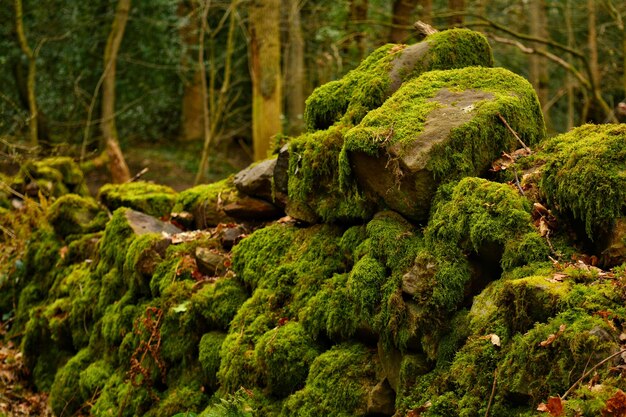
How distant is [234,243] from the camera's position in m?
7.08

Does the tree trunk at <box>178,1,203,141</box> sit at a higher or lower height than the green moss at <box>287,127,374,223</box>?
lower

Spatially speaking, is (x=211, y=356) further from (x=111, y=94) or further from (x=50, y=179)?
(x=111, y=94)

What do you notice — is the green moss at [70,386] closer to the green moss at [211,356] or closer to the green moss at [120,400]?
the green moss at [120,400]

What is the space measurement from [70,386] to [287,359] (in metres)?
3.56

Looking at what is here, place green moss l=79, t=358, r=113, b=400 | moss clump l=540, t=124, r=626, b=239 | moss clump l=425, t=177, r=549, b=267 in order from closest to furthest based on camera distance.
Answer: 1. moss clump l=540, t=124, r=626, b=239
2. moss clump l=425, t=177, r=549, b=267
3. green moss l=79, t=358, r=113, b=400

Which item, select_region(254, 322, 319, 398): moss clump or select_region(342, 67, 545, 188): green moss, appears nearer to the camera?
select_region(342, 67, 545, 188): green moss

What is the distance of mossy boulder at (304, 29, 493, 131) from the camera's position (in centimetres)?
587

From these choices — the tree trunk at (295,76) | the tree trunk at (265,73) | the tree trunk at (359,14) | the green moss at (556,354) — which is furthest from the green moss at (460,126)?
the tree trunk at (295,76)

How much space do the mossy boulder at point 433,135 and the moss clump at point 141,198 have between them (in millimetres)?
4236

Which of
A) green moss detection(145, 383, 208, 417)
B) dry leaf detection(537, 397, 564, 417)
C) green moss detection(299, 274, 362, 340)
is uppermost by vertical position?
dry leaf detection(537, 397, 564, 417)

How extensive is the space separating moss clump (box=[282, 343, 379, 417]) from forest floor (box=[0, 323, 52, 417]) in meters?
4.04

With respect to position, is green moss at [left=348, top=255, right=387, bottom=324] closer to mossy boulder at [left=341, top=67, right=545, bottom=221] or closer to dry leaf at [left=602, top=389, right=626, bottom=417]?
mossy boulder at [left=341, top=67, right=545, bottom=221]

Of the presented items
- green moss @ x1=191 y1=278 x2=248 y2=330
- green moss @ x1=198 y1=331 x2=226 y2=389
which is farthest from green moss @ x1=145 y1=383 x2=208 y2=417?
green moss @ x1=191 y1=278 x2=248 y2=330

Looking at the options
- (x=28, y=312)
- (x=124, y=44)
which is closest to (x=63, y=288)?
(x=28, y=312)
